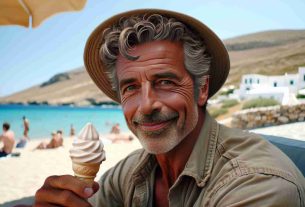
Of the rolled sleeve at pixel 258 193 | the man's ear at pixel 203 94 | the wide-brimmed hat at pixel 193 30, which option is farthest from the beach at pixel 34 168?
the rolled sleeve at pixel 258 193

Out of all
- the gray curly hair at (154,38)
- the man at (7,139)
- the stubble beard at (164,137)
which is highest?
the gray curly hair at (154,38)

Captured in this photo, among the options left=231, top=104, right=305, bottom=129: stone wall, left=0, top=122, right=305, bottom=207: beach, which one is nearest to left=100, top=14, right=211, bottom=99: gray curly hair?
left=0, top=122, right=305, bottom=207: beach

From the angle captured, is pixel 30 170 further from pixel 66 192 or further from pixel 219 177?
pixel 219 177

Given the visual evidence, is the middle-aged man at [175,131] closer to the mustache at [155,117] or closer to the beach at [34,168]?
the mustache at [155,117]

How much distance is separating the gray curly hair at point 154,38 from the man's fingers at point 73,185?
63 centimetres

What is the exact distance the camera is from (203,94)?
197 centimetres

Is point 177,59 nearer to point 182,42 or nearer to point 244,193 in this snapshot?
point 182,42

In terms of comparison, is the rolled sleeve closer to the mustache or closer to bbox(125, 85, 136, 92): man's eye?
the mustache

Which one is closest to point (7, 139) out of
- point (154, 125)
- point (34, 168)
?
point (34, 168)

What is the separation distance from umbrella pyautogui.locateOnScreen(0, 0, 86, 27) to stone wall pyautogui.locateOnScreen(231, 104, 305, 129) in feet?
46.8

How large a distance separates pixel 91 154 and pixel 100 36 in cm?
68

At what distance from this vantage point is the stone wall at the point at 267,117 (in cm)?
1658

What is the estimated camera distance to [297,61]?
5538 cm

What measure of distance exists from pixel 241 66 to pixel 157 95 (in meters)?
70.4
